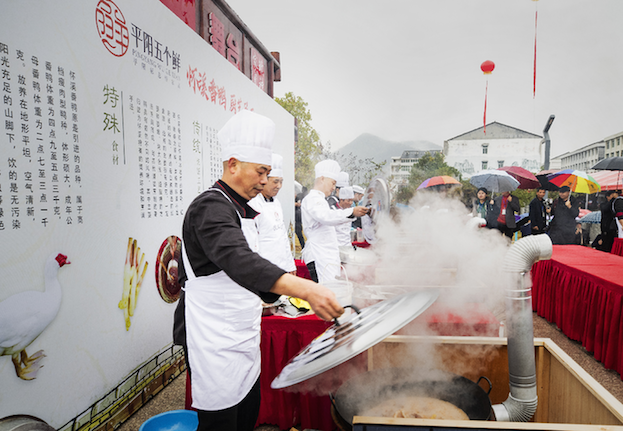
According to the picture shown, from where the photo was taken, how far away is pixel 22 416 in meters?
1.80

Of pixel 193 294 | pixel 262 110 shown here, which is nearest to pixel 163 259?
pixel 193 294

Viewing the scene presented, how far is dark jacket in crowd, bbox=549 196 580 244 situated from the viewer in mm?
6820

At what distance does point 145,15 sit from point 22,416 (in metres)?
3.02

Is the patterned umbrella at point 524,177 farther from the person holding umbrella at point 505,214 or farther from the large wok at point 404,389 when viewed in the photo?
the large wok at point 404,389

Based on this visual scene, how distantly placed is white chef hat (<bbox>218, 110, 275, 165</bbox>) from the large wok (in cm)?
123

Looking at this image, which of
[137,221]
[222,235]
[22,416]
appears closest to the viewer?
[222,235]

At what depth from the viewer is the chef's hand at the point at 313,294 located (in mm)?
1074

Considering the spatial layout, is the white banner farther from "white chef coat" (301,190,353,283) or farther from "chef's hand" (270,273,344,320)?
"chef's hand" (270,273,344,320)

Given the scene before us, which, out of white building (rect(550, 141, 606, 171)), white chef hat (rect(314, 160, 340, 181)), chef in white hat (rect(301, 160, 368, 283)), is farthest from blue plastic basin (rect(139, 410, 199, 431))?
white building (rect(550, 141, 606, 171))

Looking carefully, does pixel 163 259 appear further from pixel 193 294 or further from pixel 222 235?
pixel 222 235

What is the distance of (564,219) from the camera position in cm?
684

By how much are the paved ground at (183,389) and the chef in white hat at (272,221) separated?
1505mm

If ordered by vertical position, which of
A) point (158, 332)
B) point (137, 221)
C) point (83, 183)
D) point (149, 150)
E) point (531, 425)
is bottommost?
point (158, 332)

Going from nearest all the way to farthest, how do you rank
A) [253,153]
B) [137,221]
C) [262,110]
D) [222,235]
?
[222,235], [253,153], [137,221], [262,110]
